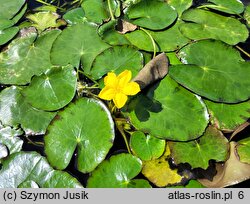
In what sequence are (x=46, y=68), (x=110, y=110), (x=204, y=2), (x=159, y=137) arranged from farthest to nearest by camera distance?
1. (x=204, y=2)
2. (x=46, y=68)
3. (x=110, y=110)
4. (x=159, y=137)

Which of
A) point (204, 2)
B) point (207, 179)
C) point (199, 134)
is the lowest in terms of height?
point (207, 179)

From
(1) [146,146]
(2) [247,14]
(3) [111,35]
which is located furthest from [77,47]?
(2) [247,14]

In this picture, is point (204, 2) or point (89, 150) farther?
point (204, 2)

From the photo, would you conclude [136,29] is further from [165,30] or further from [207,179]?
[207,179]

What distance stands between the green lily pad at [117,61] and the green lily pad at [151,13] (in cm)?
32

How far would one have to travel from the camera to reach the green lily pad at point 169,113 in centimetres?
191

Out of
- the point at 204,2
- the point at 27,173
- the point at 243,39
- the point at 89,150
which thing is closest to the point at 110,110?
the point at 89,150

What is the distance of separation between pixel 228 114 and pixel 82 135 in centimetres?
83

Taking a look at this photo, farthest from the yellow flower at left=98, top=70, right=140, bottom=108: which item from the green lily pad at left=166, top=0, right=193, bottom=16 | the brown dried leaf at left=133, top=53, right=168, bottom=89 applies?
the green lily pad at left=166, top=0, right=193, bottom=16

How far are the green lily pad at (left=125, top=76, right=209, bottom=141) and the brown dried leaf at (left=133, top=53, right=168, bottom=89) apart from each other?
0.06 metres

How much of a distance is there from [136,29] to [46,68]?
0.66m

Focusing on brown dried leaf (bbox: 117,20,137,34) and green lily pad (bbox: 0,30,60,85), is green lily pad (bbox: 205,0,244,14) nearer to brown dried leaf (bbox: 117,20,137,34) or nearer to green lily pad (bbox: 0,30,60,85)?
brown dried leaf (bbox: 117,20,137,34)

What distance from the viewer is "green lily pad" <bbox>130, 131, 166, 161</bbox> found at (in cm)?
190
